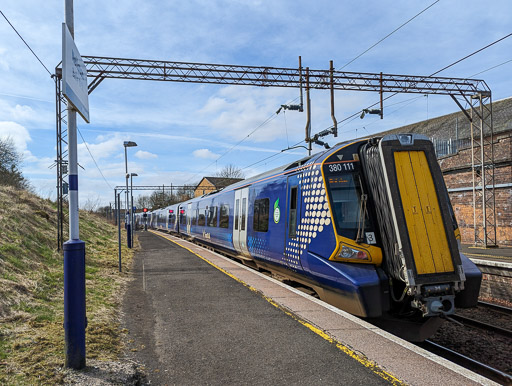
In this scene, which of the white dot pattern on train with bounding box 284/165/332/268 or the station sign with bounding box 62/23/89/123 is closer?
the station sign with bounding box 62/23/89/123

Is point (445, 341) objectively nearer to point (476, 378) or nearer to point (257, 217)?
point (476, 378)

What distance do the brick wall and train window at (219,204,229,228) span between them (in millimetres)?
14764

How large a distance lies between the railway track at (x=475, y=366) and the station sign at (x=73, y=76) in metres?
5.88

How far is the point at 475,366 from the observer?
557 centimetres

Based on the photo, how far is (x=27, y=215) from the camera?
15.1 m

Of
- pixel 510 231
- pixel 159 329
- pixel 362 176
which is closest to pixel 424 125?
pixel 510 231

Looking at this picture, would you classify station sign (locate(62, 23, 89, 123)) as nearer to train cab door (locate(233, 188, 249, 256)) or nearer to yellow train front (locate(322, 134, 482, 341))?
yellow train front (locate(322, 134, 482, 341))

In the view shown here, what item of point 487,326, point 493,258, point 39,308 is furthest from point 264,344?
point 493,258

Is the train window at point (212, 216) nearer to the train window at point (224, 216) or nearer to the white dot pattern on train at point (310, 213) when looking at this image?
the train window at point (224, 216)

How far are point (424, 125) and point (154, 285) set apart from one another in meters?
33.8

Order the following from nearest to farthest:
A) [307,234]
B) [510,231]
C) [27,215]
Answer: [307,234], [27,215], [510,231]

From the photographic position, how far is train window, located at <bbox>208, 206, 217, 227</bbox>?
1750cm

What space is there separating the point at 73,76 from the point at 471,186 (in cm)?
2370

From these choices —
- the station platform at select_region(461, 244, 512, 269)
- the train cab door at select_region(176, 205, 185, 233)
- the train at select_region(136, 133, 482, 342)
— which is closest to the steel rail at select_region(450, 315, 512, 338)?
the train at select_region(136, 133, 482, 342)
